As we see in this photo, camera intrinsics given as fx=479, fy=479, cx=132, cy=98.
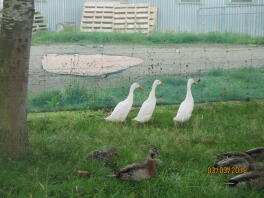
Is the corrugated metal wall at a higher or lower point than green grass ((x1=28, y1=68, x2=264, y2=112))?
higher

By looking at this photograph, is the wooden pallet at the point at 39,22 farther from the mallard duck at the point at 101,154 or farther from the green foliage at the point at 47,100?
the mallard duck at the point at 101,154

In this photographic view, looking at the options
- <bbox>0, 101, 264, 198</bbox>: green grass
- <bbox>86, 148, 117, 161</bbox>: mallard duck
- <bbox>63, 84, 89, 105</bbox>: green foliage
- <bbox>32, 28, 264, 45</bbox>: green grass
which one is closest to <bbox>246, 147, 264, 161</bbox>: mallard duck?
<bbox>0, 101, 264, 198</bbox>: green grass

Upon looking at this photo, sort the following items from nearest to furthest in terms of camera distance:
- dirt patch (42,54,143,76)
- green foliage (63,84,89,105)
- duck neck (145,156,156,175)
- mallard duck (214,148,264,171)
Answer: duck neck (145,156,156,175), mallard duck (214,148,264,171), green foliage (63,84,89,105), dirt patch (42,54,143,76)

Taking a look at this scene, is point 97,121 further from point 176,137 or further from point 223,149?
point 223,149

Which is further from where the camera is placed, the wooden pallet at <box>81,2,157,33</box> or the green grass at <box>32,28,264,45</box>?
the wooden pallet at <box>81,2,157,33</box>

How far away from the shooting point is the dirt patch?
11016mm

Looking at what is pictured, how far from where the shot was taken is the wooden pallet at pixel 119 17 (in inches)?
952

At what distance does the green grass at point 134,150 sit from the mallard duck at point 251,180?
69 mm

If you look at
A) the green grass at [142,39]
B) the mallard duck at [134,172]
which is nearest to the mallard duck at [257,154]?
the mallard duck at [134,172]

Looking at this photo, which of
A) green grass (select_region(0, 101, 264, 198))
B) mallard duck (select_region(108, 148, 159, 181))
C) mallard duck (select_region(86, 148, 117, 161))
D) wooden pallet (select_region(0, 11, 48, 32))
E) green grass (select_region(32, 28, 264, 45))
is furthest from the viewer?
wooden pallet (select_region(0, 11, 48, 32))

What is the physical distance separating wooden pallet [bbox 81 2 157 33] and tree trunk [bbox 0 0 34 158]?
60.6 feet

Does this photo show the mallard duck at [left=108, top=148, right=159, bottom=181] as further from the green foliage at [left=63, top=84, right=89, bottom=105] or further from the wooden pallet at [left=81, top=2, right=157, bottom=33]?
the wooden pallet at [left=81, top=2, right=157, bottom=33]
